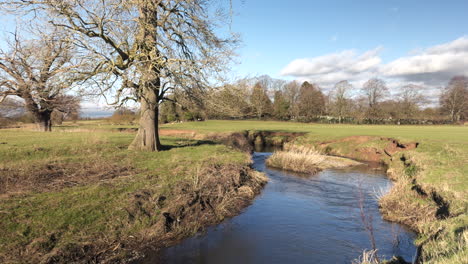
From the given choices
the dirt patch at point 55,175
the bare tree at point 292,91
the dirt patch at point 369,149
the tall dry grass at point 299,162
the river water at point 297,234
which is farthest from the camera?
the bare tree at point 292,91

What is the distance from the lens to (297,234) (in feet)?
27.6

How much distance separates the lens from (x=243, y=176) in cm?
1325

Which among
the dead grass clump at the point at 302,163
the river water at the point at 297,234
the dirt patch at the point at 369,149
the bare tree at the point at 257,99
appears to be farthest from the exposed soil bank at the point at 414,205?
the bare tree at the point at 257,99

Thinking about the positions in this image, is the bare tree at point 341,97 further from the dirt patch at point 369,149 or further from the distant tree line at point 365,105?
the dirt patch at point 369,149

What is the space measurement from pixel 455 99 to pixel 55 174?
8302cm

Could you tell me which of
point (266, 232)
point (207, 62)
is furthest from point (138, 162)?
point (266, 232)

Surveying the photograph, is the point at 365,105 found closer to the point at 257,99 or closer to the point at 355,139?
the point at 355,139

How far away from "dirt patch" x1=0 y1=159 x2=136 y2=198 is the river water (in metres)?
4.68

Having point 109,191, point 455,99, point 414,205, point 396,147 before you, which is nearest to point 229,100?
point 109,191

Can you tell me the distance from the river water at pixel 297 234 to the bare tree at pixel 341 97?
57.9m

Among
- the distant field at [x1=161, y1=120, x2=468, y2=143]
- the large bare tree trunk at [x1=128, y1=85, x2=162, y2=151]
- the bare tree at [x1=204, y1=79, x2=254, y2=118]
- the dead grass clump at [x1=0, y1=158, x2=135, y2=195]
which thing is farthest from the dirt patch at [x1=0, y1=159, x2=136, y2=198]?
the distant field at [x1=161, y1=120, x2=468, y2=143]

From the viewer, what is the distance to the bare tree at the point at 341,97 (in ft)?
222

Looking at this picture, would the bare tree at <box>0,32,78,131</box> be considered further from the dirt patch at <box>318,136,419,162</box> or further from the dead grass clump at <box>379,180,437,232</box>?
the dirt patch at <box>318,136,419,162</box>

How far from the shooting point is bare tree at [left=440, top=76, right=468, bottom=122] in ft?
220
